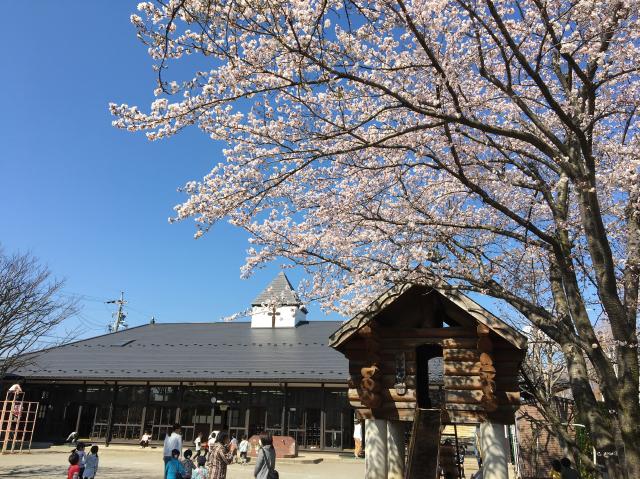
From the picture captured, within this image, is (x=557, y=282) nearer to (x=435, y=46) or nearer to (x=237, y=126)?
(x=435, y=46)

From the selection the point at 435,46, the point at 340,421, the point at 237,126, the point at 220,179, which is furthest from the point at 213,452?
the point at 340,421

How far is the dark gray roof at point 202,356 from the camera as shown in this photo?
22031 millimetres

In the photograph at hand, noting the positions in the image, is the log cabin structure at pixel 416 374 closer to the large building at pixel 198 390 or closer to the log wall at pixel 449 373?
the log wall at pixel 449 373

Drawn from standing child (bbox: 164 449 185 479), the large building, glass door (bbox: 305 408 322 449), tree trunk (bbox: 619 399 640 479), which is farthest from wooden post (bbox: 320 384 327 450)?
tree trunk (bbox: 619 399 640 479)

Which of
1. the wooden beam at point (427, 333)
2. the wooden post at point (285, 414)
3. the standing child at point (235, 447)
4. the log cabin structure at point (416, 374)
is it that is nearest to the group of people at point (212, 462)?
the log cabin structure at point (416, 374)

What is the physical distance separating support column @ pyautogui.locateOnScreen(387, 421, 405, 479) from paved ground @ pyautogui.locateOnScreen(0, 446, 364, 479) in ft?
27.4

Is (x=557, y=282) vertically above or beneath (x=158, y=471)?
above

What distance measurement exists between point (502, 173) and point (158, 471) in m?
13.7

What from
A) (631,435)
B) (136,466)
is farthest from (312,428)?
(631,435)

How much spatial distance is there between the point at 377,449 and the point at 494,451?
5.48 feet

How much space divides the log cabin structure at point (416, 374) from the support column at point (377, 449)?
0.05 feet

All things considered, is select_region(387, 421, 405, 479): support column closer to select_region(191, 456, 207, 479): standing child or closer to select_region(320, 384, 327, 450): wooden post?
select_region(191, 456, 207, 479): standing child

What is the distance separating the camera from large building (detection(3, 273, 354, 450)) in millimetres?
21656

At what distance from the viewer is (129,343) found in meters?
28.0
